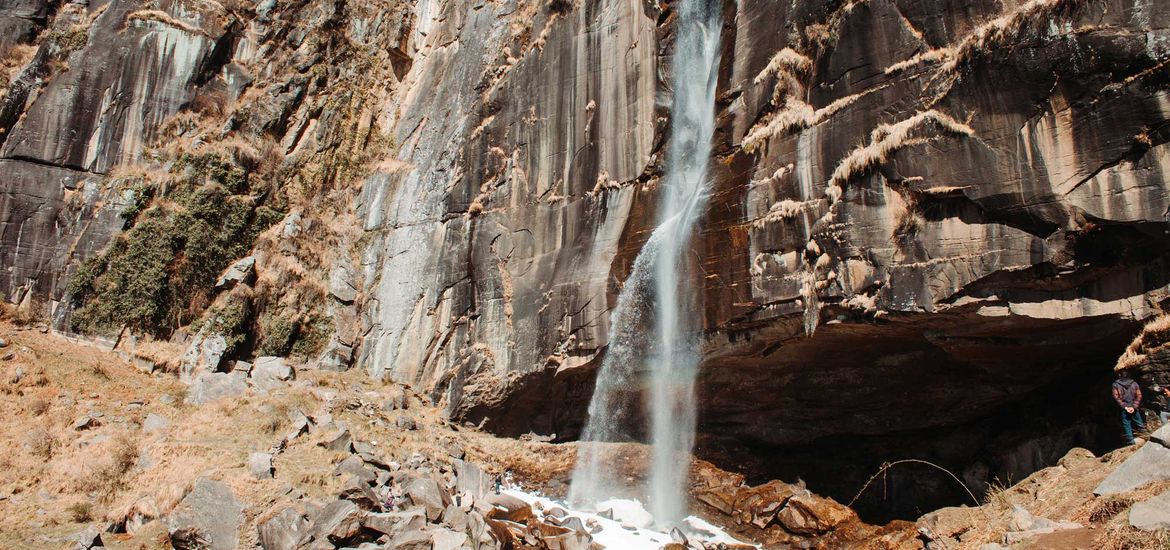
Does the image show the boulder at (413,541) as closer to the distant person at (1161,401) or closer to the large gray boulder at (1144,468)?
the large gray boulder at (1144,468)

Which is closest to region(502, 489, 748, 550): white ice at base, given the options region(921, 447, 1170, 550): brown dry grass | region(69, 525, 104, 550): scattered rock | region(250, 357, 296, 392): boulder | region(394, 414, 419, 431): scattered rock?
region(394, 414, 419, 431): scattered rock

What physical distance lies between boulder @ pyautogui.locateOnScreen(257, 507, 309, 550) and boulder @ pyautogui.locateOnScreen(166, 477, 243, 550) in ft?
1.84

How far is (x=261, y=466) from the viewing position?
13211 mm

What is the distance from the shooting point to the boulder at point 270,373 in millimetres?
19078

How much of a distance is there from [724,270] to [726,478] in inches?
222

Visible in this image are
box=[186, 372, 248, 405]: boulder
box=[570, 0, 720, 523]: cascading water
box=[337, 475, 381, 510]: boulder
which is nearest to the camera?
box=[337, 475, 381, 510]: boulder

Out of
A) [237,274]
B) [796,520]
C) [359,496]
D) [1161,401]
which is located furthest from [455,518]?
[237,274]

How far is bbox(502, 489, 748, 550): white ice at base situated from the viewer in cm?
1370

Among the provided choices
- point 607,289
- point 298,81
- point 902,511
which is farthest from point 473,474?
point 298,81

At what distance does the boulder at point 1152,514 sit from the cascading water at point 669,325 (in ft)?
30.1

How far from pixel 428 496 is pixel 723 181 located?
936cm

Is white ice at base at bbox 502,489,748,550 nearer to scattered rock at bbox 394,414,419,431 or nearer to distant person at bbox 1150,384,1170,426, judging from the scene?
scattered rock at bbox 394,414,419,431

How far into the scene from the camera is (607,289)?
17266 millimetres

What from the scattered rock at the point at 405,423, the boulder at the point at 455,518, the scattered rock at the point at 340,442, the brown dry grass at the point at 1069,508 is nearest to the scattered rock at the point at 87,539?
the scattered rock at the point at 340,442
